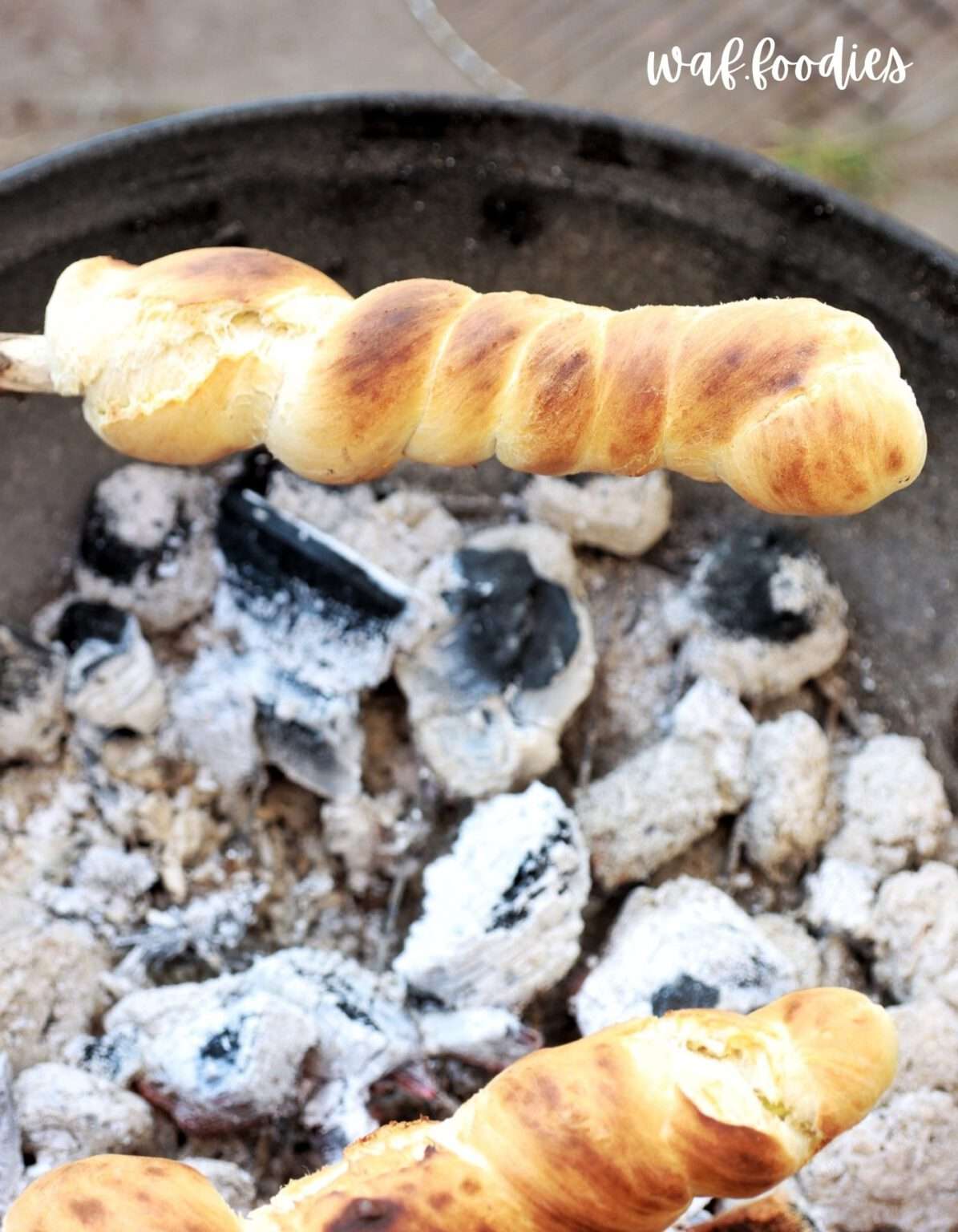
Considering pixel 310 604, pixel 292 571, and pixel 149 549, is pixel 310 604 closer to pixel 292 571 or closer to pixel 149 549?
pixel 292 571

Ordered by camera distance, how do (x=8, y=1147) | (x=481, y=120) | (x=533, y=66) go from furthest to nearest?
(x=533, y=66)
(x=481, y=120)
(x=8, y=1147)

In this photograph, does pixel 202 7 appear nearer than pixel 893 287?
No

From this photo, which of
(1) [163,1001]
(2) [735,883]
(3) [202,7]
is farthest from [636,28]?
(1) [163,1001]

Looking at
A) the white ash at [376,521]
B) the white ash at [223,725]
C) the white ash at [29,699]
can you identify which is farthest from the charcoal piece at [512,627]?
the white ash at [29,699]

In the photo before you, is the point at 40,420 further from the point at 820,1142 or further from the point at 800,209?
the point at 820,1142

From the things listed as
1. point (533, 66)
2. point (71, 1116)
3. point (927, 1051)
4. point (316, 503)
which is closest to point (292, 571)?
point (316, 503)

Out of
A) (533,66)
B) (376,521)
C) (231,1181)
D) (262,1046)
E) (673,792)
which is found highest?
(533,66)

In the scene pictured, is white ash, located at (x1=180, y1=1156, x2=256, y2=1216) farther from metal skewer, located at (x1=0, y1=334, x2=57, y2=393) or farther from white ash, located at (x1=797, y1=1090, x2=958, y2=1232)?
metal skewer, located at (x1=0, y1=334, x2=57, y2=393)
